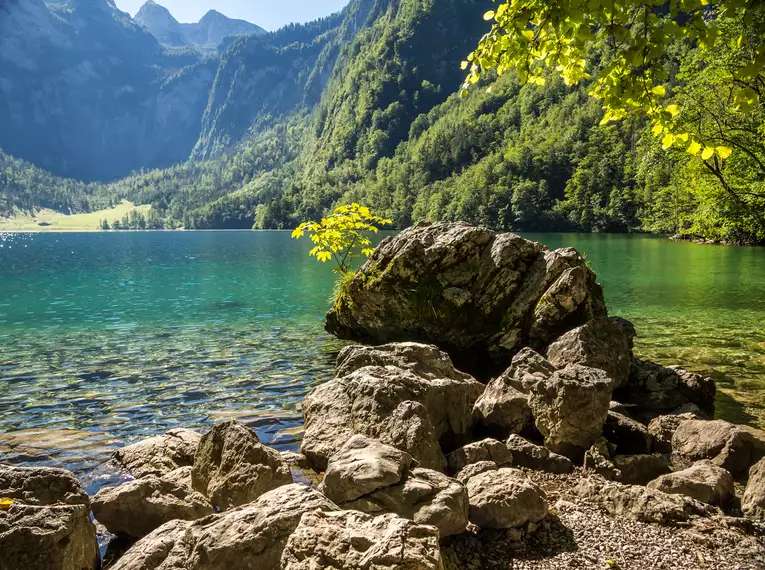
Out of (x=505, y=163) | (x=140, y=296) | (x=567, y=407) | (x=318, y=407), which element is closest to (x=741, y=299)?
(x=567, y=407)

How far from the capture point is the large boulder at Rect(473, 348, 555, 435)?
34.4 ft

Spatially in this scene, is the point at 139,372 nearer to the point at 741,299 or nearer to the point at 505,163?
the point at 741,299

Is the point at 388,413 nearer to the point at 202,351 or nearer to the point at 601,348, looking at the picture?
the point at 601,348

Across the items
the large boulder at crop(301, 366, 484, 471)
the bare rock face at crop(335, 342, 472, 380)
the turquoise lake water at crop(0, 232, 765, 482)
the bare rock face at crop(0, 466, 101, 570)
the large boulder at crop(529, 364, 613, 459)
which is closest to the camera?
the bare rock face at crop(0, 466, 101, 570)

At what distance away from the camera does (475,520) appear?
273 inches

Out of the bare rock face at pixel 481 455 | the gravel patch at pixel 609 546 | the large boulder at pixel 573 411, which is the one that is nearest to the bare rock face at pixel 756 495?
the gravel patch at pixel 609 546

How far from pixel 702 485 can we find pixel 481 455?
3152 mm

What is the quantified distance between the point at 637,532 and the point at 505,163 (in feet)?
595

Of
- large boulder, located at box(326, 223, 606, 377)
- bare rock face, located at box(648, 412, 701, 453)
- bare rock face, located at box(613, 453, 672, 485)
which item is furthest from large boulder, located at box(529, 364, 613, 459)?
large boulder, located at box(326, 223, 606, 377)

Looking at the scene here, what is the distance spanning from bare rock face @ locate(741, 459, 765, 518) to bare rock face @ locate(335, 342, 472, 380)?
20.8ft

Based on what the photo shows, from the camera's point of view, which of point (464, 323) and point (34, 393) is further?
point (464, 323)

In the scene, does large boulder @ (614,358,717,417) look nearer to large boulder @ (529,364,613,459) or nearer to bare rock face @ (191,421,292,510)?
large boulder @ (529,364,613,459)

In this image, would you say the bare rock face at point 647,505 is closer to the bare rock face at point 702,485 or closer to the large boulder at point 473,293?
the bare rock face at point 702,485

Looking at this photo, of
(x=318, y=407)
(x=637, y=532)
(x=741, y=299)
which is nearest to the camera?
(x=637, y=532)
